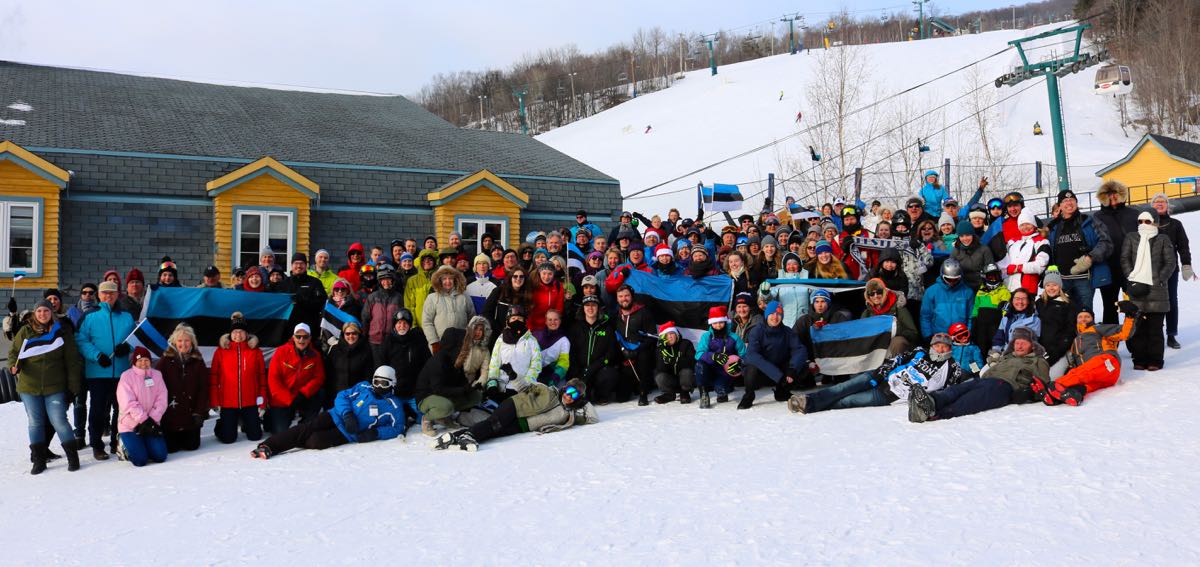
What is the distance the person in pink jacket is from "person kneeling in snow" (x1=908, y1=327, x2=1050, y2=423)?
7.27 m

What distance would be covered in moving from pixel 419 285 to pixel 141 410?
3.74 meters

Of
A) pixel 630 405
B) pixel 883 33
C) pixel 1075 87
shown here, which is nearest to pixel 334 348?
pixel 630 405

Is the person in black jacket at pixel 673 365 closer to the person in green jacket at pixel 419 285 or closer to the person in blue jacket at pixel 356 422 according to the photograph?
the person in green jacket at pixel 419 285

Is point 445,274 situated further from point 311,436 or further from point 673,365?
point 673,365

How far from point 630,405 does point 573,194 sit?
10.2 meters

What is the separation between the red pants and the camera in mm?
9266

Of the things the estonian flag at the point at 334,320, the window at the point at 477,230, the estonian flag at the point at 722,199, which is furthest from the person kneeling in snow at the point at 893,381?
the estonian flag at the point at 722,199

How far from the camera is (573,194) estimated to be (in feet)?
68.7

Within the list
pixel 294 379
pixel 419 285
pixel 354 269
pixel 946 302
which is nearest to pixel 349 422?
pixel 294 379

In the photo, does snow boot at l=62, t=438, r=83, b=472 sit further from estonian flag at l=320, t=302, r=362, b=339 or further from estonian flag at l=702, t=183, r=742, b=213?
estonian flag at l=702, t=183, r=742, b=213

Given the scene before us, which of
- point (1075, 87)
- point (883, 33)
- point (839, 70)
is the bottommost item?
point (839, 70)

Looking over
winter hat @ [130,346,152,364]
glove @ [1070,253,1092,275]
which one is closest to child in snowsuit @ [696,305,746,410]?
glove @ [1070,253,1092,275]

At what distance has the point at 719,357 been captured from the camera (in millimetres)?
10953

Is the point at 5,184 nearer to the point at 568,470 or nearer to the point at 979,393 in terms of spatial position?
the point at 568,470
